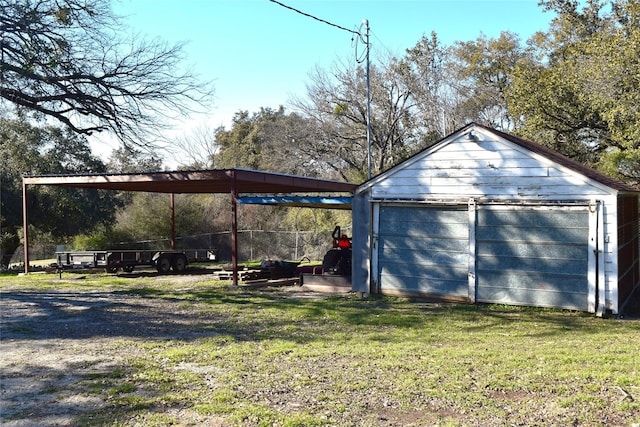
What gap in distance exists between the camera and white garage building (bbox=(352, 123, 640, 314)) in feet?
37.0

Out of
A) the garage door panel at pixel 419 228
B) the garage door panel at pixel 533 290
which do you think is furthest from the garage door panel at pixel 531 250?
the garage door panel at pixel 419 228

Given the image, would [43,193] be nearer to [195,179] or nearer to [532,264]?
[195,179]

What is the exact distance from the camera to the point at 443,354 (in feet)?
25.1

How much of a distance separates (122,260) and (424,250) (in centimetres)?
1084

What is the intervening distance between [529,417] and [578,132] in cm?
1973

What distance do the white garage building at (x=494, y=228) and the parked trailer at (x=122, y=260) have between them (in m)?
8.73

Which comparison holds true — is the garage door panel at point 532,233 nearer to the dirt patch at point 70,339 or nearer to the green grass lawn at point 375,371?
the green grass lawn at point 375,371

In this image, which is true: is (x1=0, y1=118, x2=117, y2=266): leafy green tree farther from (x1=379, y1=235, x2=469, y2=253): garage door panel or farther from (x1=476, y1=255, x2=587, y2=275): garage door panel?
(x1=476, y1=255, x2=587, y2=275): garage door panel

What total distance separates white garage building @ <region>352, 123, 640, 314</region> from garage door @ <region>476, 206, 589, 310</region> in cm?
2

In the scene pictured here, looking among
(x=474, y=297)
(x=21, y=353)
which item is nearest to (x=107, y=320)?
(x=21, y=353)

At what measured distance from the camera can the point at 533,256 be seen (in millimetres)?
11852

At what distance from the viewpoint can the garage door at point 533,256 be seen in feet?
37.4

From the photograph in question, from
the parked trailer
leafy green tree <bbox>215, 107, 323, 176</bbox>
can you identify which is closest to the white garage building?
the parked trailer

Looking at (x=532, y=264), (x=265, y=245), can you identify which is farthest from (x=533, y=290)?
(x=265, y=245)
